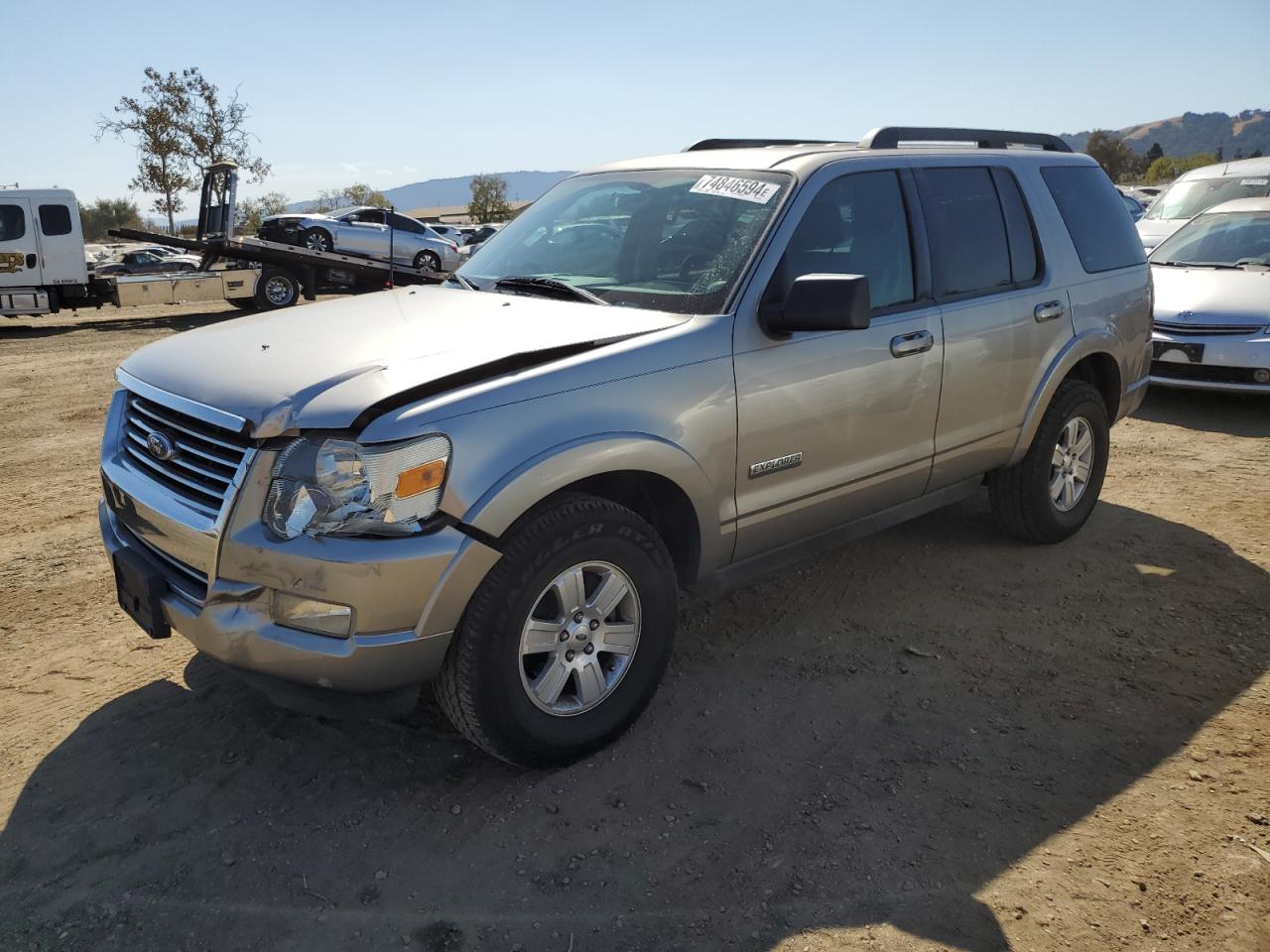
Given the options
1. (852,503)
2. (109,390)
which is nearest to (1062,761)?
(852,503)

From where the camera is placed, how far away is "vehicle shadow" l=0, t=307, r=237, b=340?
650 inches

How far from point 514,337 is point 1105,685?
102 inches

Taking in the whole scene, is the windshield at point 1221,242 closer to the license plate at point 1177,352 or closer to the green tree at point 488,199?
the license plate at point 1177,352

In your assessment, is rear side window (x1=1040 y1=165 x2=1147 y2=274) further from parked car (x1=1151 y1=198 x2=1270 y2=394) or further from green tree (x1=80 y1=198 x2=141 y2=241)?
green tree (x1=80 y1=198 x2=141 y2=241)

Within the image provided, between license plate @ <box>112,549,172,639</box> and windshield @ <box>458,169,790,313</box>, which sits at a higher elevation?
windshield @ <box>458,169,790,313</box>

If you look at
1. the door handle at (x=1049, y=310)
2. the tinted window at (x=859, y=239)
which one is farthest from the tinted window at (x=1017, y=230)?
the tinted window at (x=859, y=239)

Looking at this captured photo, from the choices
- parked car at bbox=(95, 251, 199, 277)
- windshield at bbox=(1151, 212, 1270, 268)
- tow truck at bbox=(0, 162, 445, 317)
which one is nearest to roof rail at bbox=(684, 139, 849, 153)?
windshield at bbox=(1151, 212, 1270, 268)

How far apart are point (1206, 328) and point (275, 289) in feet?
52.0

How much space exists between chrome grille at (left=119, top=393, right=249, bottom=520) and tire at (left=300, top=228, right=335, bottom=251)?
19.5 metres

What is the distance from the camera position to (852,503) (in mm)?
4059

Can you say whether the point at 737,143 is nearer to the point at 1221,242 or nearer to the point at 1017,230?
the point at 1017,230

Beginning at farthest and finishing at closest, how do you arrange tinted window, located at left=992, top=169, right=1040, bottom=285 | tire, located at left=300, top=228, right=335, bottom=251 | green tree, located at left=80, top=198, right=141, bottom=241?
green tree, located at left=80, top=198, right=141, bottom=241
tire, located at left=300, top=228, right=335, bottom=251
tinted window, located at left=992, top=169, right=1040, bottom=285

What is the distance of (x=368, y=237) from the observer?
2295 centimetres

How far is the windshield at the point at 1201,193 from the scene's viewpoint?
12.1m
